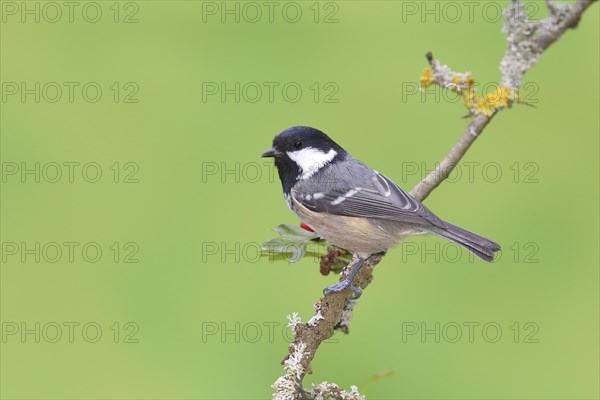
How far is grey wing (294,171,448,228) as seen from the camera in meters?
2.58

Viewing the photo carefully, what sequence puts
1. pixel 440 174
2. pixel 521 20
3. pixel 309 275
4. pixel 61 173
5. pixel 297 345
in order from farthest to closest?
pixel 61 173 → pixel 309 275 → pixel 440 174 → pixel 521 20 → pixel 297 345

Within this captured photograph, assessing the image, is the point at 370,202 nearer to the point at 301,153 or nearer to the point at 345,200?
the point at 345,200

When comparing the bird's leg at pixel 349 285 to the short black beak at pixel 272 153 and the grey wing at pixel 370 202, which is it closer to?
the grey wing at pixel 370 202

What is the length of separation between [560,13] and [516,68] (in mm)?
225

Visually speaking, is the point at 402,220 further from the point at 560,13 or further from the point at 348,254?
the point at 560,13

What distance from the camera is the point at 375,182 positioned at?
2699 mm

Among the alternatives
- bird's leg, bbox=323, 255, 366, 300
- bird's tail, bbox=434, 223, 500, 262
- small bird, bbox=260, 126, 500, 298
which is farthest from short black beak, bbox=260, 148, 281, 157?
bird's tail, bbox=434, 223, 500, 262

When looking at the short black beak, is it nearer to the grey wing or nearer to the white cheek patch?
the white cheek patch

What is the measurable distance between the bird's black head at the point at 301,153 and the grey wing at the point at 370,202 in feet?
0.25

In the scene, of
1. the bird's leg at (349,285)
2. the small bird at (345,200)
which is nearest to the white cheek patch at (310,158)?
the small bird at (345,200)

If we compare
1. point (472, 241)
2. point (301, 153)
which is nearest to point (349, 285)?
point (472, 241)

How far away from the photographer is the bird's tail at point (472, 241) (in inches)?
91.7

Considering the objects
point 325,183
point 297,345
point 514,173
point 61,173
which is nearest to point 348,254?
point 325,183

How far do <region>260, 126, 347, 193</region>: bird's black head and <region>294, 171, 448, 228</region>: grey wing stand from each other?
2.9 inches
